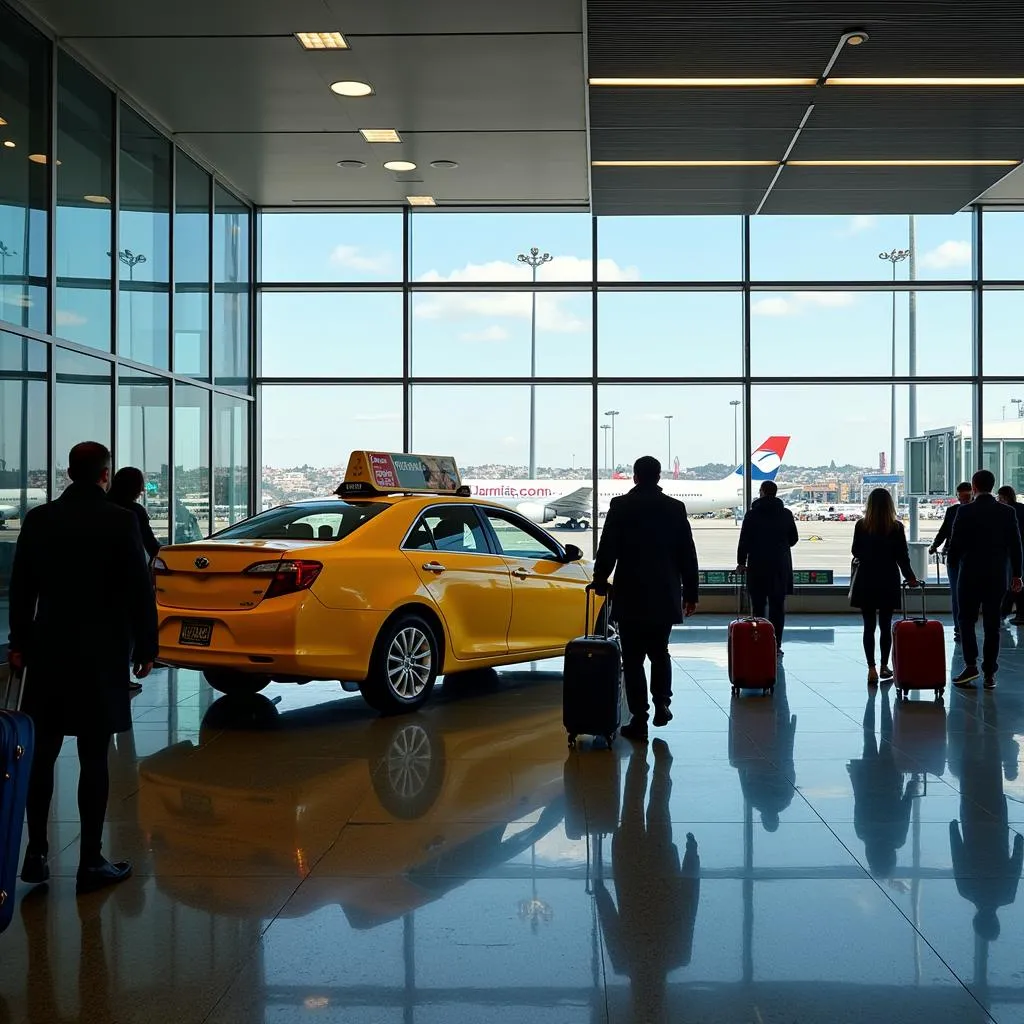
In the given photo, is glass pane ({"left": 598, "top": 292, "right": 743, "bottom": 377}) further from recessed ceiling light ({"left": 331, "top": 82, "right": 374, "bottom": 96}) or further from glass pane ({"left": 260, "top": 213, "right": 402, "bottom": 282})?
recessed ceiling light ({"left": 331, "top": 82, "right": 374, "bottom": 96})

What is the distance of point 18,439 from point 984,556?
26.2 ft

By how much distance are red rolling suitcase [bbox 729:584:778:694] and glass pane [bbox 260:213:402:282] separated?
934 centimetres

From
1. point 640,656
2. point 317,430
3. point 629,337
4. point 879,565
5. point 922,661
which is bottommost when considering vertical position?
point 922,661

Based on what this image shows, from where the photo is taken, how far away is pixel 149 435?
1334 cm

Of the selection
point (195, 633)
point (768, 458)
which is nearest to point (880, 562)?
point (195, 633)

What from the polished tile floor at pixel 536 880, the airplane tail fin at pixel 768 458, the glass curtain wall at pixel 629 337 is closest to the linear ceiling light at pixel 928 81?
the polished tile floor at pixel 536 880

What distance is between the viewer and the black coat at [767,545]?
11922 millimetres

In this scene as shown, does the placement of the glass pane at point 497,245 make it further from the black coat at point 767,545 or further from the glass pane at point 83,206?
the black coat at point 767,545

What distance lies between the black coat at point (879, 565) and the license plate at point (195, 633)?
5.52m

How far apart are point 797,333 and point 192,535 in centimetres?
874

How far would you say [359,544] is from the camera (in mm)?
8617

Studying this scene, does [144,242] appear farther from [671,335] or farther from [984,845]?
[984,845]

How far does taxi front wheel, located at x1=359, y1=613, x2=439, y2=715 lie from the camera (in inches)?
336

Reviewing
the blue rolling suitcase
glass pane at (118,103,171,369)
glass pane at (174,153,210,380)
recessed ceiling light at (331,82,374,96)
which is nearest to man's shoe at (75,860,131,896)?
the blue rolling suitcase
